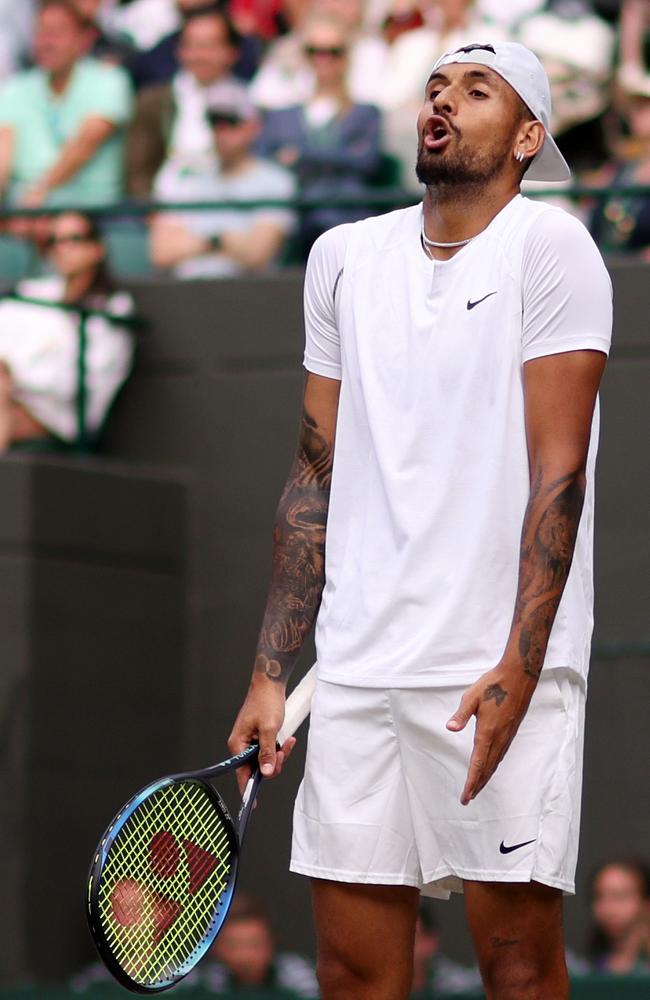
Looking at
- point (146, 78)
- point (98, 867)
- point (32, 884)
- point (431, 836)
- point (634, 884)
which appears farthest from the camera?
point (146, 78)

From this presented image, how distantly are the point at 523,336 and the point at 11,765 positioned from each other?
4.56 meters

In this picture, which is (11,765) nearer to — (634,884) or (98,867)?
(634,884)

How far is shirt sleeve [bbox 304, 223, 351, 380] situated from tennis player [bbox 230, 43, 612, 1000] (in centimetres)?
8

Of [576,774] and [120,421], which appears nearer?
[576,774]

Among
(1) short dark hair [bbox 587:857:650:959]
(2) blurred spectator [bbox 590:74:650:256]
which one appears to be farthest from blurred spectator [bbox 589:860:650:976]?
(2) blurred spectator [bbox 590:74:650:256]

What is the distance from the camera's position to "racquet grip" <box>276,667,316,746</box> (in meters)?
3.81

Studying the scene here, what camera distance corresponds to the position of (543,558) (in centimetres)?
351

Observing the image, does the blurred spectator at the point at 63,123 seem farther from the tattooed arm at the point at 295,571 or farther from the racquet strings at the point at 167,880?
the racquet strings at the point at 167,880

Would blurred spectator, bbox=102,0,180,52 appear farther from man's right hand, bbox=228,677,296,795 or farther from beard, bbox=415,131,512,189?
man's right hand, bbox=228,677,296,795

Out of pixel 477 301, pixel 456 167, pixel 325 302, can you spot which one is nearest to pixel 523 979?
pixel 477 301

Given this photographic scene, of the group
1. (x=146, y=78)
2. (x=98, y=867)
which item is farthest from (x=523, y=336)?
(x=146, y=78)

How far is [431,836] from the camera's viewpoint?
11.9ft

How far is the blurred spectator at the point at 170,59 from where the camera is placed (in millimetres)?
9133

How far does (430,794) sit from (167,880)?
20.2 inches
